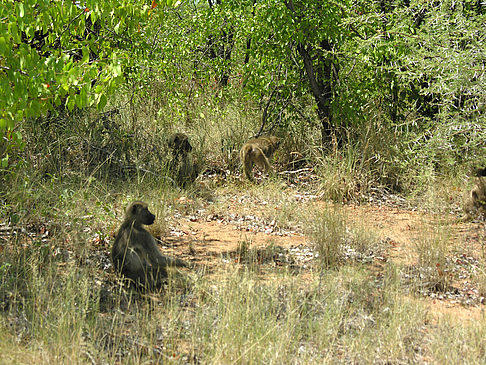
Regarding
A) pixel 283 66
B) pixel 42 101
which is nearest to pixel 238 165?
pixel 283 66

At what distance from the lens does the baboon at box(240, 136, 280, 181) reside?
990 cm

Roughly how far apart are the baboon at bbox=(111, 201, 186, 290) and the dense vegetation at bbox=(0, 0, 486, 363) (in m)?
0.21

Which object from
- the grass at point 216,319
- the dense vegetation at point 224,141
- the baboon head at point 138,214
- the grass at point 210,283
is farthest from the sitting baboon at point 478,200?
the baboon head at point 138,214

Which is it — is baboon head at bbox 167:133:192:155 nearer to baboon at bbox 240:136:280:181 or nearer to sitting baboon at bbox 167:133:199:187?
sitting baboon at bbox 167:133:199:187

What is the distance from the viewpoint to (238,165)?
10906 mm

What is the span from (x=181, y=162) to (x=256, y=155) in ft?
4.58

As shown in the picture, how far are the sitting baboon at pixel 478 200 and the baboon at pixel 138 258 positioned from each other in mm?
4667

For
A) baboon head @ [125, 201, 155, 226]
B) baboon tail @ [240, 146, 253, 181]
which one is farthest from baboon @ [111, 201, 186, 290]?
baboon tail @ [240, 146, 253, 181]

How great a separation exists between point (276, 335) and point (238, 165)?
21.8 ft

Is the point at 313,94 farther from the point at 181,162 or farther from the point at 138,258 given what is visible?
the point at 138,258

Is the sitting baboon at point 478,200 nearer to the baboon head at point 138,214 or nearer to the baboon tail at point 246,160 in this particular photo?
the baboon tail at point 246,160

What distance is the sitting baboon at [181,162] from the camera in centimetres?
930

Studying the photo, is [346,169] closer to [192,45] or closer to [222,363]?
[192,45]

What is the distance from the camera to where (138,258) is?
538 centimetres
